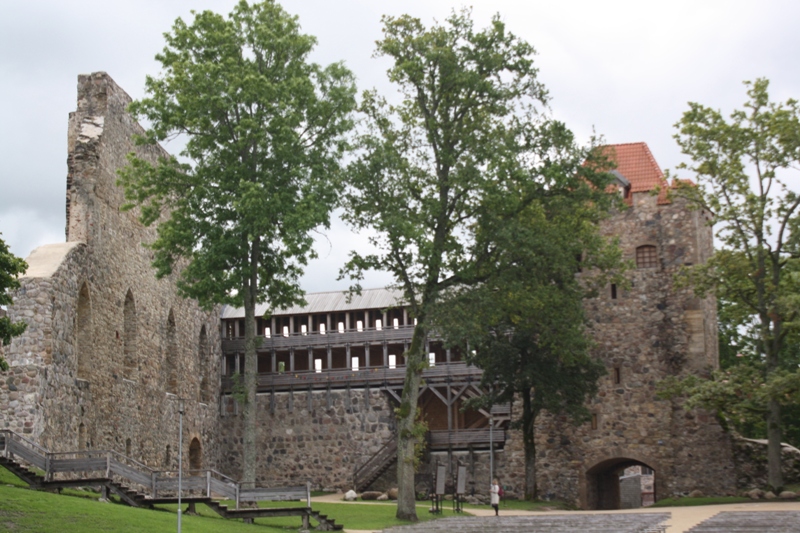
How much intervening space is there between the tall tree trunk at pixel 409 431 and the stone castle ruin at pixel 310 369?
10.7 ft

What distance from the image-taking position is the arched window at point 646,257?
35.8m

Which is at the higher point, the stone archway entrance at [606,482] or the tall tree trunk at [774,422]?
the tall tree trunk at [774,422]

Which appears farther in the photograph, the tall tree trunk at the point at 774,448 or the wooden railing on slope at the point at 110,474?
the tall tree trunk at the point at 774,448

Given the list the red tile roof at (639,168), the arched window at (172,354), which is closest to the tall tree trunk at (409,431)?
the arched window at (172,354)

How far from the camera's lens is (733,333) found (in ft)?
148

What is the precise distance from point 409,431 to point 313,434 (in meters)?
15.1

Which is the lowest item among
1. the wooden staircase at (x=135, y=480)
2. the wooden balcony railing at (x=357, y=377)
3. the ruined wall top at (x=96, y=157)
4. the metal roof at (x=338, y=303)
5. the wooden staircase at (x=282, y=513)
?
the wooden staircase at (x=282, y=513)

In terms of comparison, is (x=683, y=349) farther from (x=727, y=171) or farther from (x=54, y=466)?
(x=54, y=466)

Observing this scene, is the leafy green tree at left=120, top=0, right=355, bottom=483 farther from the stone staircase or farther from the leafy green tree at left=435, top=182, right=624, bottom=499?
the stone staircase

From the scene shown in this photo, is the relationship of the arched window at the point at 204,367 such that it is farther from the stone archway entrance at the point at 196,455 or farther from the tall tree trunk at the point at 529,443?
the tall tree trunk at the point at 529,443

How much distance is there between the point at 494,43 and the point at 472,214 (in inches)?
166

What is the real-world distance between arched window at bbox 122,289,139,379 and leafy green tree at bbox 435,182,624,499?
33.2ft

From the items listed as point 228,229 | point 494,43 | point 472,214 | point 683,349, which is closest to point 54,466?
point 228,229

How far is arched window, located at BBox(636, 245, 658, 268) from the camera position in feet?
117
